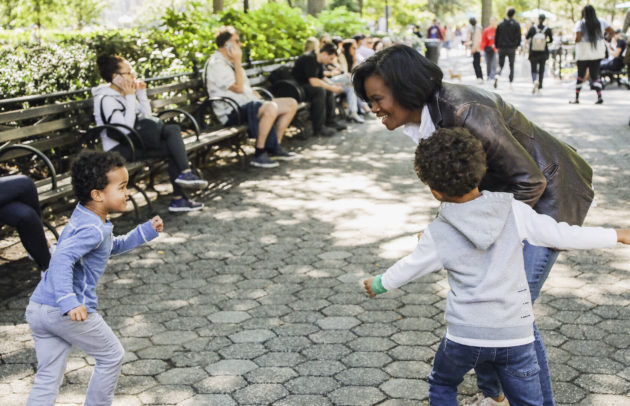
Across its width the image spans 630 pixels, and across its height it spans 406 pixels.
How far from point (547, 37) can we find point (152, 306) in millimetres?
15377

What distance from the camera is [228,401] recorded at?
12.1 feet

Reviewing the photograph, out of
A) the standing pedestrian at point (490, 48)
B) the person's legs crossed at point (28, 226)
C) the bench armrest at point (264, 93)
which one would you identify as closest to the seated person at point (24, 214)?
the person's legs crossed at point (28, 226)

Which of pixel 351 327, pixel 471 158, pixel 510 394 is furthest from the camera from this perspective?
pixel 351 327

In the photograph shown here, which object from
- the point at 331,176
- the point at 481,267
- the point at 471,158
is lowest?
the point at 331,176

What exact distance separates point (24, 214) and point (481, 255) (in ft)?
11.4

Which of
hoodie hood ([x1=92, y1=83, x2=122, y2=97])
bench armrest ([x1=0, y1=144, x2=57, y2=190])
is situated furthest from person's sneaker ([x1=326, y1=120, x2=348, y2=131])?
bench armrest ([x1=0, y1=144, x2=57, y2=190])

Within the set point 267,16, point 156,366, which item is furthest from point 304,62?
point 156,366

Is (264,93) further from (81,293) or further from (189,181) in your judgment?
(81,293)

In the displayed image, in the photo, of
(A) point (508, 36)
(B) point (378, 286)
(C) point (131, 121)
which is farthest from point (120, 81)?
(A) point (508, 36)

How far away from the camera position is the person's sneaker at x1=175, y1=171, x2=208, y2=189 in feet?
23.9

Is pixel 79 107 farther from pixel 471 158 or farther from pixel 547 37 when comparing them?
pixel 547 37

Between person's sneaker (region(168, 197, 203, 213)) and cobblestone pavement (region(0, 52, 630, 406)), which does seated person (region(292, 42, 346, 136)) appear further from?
person's sneaker (region(168, 197, 203, 213))

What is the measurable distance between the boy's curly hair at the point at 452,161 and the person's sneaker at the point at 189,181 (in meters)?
4.86

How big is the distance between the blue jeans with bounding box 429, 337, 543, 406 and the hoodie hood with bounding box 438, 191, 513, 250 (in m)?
0.40
